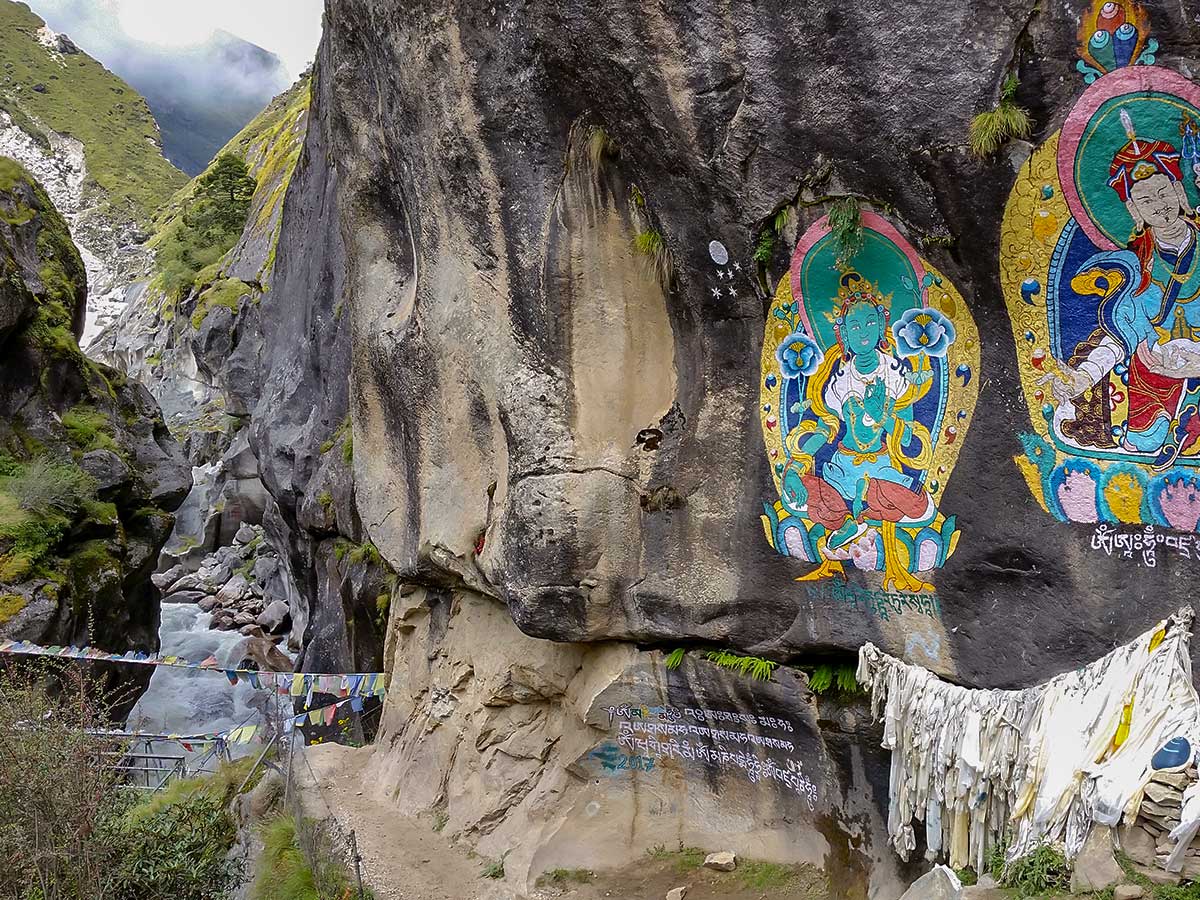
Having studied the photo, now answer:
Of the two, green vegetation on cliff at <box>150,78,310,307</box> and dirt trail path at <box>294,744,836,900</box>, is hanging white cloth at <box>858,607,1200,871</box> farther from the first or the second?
green vegetation on cliff at <box>150,78,310,307</box>

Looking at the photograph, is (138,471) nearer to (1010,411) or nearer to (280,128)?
(1010,411)

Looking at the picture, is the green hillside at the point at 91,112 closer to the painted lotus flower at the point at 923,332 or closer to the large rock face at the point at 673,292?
the large rock face at the point at 673,292

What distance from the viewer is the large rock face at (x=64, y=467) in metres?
16.3

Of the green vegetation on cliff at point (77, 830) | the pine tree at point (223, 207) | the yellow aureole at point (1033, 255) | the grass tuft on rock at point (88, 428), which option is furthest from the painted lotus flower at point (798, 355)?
the pine tree at point (223, 207)

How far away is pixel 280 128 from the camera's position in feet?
166

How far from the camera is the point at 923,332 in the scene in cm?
657

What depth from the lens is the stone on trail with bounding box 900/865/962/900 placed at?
18.0 ft

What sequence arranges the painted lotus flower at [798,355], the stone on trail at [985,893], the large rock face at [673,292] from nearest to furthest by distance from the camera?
the stone on trail at [985,893] → the large rock face at [673,292] → the painted lotus flower at [798,355]

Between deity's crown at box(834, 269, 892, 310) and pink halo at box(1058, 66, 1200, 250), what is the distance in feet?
4.35

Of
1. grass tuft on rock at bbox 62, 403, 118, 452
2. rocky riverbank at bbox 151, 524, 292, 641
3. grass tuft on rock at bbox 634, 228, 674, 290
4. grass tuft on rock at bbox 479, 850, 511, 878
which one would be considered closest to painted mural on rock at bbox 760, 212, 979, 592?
grass tuft on rock at bbox 634, 228, 674, 290

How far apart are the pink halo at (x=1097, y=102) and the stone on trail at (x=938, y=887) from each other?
3762 mm

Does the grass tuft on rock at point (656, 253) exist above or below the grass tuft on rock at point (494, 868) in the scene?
above

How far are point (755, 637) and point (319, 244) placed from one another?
15.3 meters

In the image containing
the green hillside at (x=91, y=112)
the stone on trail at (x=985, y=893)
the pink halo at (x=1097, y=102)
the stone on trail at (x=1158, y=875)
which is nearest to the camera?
the stone on trail at (x=1158, y=875)
